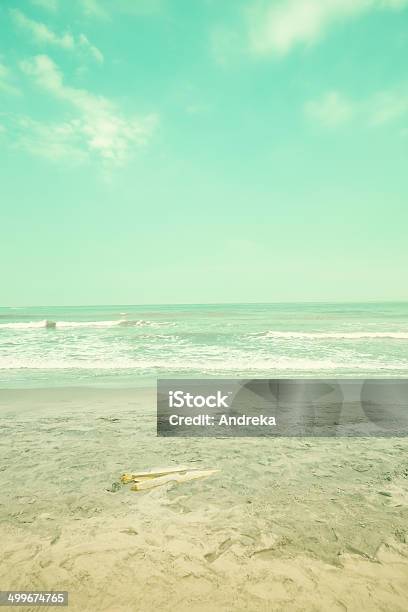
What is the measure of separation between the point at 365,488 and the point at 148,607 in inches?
118

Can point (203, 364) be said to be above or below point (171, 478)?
below

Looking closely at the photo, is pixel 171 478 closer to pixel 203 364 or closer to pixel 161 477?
pixel 161 477

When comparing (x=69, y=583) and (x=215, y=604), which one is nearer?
(x=215, y=604)

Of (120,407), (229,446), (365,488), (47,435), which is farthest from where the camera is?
(120,407)

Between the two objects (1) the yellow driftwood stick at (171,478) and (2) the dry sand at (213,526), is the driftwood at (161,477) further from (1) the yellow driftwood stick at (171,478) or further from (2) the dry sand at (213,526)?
(2) the dry sand at (213,526)

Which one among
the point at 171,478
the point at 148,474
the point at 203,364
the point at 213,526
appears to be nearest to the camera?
the point at 213,526

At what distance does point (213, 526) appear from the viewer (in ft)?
12.1

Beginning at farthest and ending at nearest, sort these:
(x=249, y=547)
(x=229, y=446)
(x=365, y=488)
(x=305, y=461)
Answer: (x=229, y=446) → (x=305, y=461) → (x=365, y=488) → (x=249, y=547)

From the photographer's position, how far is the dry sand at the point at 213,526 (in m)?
2.88

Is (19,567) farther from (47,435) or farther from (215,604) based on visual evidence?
(47,435)

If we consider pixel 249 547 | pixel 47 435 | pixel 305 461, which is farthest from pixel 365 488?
Result: pixel 47 435

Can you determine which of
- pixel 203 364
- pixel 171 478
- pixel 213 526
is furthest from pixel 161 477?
pixel 203 364

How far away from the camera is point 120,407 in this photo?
854cm

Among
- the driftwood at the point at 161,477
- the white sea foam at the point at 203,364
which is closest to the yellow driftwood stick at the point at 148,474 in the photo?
the driftwood at the point at 161,477
